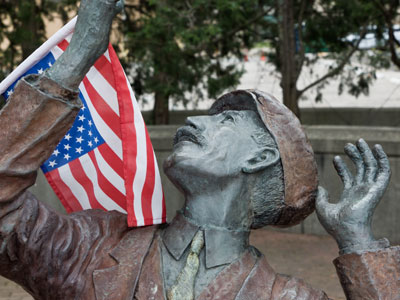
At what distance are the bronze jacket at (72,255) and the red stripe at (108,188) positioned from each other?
367mm

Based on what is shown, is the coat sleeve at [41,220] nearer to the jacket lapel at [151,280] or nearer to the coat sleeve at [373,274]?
the jacket lapel at [151,280]

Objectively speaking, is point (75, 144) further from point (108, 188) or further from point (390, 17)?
point (390, 17)

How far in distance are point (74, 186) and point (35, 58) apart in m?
0.64

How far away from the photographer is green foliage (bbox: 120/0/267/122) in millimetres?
8180

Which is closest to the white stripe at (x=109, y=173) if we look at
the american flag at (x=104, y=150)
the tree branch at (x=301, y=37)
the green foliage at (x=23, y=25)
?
the american flag at (x=104, y=150)

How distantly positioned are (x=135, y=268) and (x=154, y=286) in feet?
0.37

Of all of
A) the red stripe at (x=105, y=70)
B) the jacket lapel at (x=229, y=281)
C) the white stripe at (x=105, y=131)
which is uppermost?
the red stripe at (x=105, y=70)

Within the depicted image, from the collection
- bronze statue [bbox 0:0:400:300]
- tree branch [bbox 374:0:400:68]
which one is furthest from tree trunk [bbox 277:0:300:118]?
bronze statue [bbox 0:0:400:300]

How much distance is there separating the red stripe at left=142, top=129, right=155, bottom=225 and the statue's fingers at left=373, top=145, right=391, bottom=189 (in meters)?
0.99

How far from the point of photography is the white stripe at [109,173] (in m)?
3.47

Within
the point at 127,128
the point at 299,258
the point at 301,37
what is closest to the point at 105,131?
the point at 127,128

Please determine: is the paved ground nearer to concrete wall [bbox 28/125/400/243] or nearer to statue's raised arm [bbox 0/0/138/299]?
concrete wall [bbox 28/125/400/243]

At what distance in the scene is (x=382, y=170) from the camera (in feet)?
10.0

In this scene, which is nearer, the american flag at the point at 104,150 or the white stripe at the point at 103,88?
the american flag at the point at 104,150
